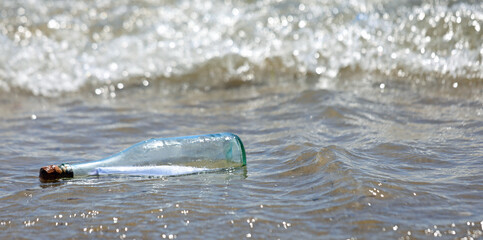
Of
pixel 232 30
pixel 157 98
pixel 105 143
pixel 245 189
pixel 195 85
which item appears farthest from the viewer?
pixel 232 30

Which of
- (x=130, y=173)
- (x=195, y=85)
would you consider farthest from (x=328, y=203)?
(x=195, y=85)

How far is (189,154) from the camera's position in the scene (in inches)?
111

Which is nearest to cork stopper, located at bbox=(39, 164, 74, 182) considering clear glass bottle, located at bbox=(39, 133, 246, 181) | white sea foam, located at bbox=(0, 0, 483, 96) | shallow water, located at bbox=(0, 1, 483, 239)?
shallow water, located at bbox=(0, 1, 483, 239)

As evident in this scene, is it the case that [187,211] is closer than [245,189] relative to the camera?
Yes

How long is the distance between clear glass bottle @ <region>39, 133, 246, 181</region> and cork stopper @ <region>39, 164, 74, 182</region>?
0.16m

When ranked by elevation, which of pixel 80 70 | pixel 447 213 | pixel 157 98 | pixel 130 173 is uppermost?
pixel 80 70

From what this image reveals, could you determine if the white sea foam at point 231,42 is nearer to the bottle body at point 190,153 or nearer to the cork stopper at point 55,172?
the bottle body at point 190,153

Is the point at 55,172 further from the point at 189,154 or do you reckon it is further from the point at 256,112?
the point at 256,112

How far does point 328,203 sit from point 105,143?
174 cm

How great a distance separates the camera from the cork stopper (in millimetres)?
2678

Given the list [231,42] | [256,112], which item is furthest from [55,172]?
[231,42]

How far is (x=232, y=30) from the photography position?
6191 millimetres

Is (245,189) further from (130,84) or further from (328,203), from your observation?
(130,84)

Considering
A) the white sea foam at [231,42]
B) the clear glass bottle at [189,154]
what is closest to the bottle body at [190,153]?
the clear glass bottle at [189,154]
